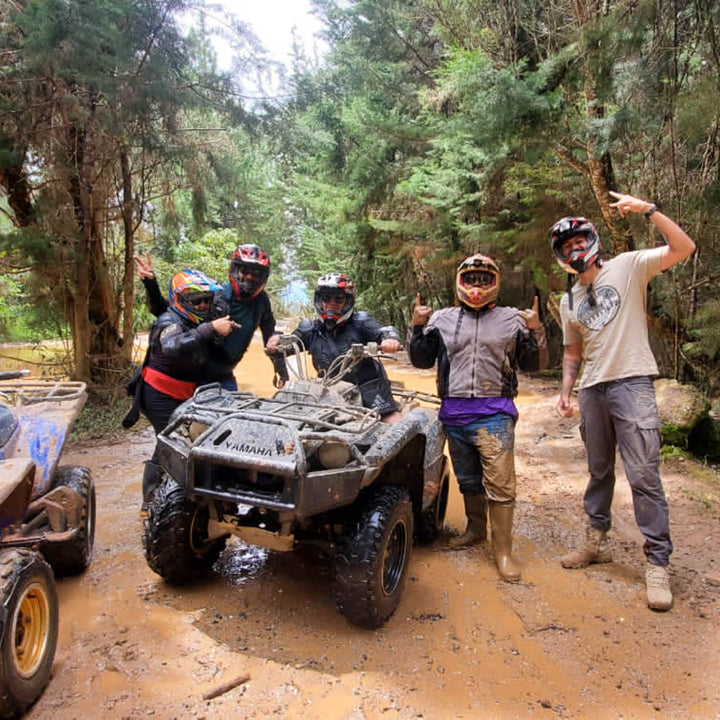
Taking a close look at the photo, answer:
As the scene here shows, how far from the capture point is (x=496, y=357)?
3.59m

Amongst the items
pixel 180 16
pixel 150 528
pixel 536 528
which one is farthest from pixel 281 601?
pixel 180 16

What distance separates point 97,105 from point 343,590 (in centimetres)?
628

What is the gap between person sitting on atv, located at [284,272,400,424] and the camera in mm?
3857

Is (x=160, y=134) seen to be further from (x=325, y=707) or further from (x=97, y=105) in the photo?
(x=325, y=707)

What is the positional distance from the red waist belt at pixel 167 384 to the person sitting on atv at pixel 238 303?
0.18m

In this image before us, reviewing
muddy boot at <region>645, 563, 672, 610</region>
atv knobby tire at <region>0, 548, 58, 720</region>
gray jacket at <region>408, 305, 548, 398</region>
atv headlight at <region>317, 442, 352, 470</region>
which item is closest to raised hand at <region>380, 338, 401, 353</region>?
gray jacket at <region>408, 305, 548, 398</region>

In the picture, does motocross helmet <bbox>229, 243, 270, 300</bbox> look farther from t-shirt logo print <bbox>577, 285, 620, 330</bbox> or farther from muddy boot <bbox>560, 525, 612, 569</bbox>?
muddy boot <bbox>560, 525, 612, 569</bbox>

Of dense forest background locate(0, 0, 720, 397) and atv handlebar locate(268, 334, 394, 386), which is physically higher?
dense forest background locate(0, 0, 720, 397)

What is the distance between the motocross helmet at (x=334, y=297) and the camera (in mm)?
3859

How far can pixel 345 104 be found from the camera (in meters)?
13.6

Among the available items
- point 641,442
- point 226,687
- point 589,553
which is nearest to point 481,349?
point 641,442

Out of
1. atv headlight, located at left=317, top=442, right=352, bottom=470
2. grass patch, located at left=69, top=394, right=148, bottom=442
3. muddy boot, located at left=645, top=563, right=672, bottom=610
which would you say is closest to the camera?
atv headlight, located at left=317, top=442, right=352, bottom=470

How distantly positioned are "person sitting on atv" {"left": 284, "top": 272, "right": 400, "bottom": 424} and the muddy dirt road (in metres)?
1.11

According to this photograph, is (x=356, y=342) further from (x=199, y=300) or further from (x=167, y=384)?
(x=167, y=384)
